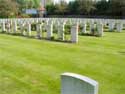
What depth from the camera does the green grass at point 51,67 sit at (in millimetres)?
6936

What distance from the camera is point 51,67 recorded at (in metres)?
8.87

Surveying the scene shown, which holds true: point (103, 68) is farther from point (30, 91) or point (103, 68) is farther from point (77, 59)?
point (30, 91)

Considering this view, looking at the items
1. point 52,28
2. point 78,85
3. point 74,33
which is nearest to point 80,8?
point 52,28

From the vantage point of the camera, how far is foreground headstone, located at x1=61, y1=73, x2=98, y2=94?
3.39 m

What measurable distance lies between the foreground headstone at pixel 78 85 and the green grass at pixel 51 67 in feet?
9.46

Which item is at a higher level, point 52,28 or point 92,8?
point 92,8

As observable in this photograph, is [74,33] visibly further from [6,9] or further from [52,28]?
[6,9]

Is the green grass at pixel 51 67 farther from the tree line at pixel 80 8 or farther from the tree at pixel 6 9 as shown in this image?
the tree line at pixel 80 8

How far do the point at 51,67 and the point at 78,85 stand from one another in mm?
5330

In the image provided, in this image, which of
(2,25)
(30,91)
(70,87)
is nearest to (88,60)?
(30,91)

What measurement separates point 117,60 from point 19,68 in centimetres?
329

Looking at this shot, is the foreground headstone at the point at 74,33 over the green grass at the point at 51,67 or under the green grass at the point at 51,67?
over

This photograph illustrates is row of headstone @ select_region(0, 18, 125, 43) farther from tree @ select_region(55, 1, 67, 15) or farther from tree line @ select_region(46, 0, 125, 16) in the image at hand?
tree @ select_region(55, 1, 67, 15)

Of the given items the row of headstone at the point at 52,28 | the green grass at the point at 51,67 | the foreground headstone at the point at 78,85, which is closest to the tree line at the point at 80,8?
the row of headstone at the point at 52,28
